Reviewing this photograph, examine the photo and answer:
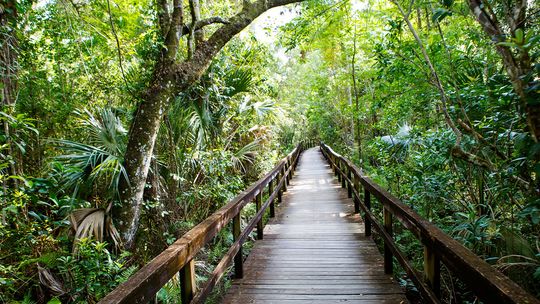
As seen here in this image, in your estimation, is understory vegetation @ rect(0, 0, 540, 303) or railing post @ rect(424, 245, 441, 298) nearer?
railing post @ rect(424, 245, 441, 298)

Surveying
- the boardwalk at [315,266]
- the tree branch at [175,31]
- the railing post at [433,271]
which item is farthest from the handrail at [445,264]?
the tree branch at [175,31]

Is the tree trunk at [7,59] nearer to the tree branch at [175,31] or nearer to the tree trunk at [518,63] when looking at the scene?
the tree branch at [175,31]

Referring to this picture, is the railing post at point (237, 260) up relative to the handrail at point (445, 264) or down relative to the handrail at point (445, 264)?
down

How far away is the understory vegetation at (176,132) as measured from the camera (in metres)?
2.78

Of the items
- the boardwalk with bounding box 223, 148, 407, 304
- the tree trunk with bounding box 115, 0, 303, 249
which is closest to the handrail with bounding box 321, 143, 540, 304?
the boardwalk with bounding box 223, 148, 407, 304

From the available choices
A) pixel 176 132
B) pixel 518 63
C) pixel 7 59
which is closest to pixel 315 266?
pixel 518 63

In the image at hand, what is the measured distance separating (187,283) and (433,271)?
170 centimetres

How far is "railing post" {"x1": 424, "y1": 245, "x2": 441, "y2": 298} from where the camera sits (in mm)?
2156

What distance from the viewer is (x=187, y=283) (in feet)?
7.04

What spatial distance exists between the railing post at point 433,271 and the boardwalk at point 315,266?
2.39 ft

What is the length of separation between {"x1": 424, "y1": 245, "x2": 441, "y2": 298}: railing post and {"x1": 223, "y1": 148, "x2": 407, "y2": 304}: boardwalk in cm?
73

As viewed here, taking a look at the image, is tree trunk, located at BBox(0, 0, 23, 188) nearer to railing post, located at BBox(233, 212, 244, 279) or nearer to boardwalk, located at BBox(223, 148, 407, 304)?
railing post, located at BBox(233, 212, 244, 279)

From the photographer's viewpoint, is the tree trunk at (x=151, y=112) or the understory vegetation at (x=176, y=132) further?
the tree trunk at (x=151, y=112)

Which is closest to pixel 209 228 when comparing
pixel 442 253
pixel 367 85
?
pixel 442 253
